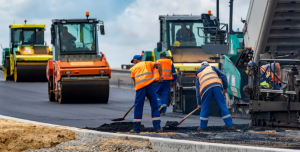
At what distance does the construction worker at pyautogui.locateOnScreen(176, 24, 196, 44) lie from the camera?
50.7 feet

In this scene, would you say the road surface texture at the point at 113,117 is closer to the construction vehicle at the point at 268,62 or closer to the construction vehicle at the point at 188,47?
the construction vehicle at the point at 268,62

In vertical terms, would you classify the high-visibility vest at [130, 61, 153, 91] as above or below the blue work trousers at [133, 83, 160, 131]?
above

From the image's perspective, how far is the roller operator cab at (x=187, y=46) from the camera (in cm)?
1377

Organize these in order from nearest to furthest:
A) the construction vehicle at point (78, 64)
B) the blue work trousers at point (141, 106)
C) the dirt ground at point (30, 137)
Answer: the dirt ground at point (30, 137) < the blue work trousers at point (141, 106) < the construction vehicle at point (78, 64)

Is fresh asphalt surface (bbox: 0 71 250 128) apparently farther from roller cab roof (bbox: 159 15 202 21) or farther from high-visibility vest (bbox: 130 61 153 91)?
roller cab roof (bbox: 159 15 202 21)

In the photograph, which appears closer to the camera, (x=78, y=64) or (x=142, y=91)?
(x=142, y=91)

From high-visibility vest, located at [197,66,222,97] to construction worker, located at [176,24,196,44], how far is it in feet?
17.9

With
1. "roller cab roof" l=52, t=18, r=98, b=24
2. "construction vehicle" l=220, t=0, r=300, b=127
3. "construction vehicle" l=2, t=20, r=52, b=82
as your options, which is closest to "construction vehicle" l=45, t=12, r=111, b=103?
"roller cab roof" l=52, t=18, r=98, b=24

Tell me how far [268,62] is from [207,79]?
1.32 meters

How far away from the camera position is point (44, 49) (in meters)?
24.5

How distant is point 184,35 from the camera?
1552 centimetres

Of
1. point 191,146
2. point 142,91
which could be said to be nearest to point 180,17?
point 142,91

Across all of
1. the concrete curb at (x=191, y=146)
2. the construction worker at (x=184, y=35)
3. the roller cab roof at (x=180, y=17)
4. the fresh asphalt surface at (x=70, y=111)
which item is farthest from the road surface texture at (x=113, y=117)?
the roller cab roof at (x=180, y=17)

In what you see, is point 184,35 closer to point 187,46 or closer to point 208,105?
point 187,46
